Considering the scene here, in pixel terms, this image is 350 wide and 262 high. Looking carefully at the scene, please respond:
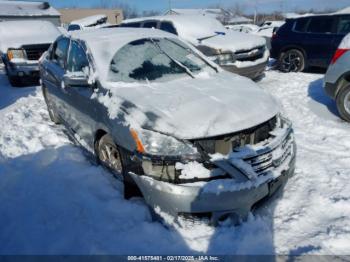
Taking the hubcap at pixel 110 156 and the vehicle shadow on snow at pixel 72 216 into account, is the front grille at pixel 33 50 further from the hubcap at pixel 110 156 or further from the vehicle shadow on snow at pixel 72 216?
the hubcap at pixel 110 156

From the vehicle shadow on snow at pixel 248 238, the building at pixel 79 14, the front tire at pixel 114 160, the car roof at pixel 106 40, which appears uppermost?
the car roof at pixel 106 40

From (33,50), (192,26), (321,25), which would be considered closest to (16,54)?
(33,50)

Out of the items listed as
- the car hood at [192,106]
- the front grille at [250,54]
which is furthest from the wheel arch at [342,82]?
the car hood at [192,106]

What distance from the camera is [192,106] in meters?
2.76

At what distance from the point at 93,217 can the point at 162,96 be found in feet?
4.51

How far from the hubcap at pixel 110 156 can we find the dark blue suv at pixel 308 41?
745 centimetres

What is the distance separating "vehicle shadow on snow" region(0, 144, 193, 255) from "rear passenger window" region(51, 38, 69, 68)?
1571 mm

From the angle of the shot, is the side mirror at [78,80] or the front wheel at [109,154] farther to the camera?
the side mirror at [78,80]

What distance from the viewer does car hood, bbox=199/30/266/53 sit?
6.78 meters

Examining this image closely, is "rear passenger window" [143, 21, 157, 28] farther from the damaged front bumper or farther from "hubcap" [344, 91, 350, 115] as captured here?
the damaged front bumper

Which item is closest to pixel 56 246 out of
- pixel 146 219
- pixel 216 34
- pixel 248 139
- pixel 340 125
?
pixel 146 219

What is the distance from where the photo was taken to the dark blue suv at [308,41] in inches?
324

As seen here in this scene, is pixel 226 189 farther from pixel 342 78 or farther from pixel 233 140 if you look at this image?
pixel 342 78

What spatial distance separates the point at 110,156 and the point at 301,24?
8031mm
